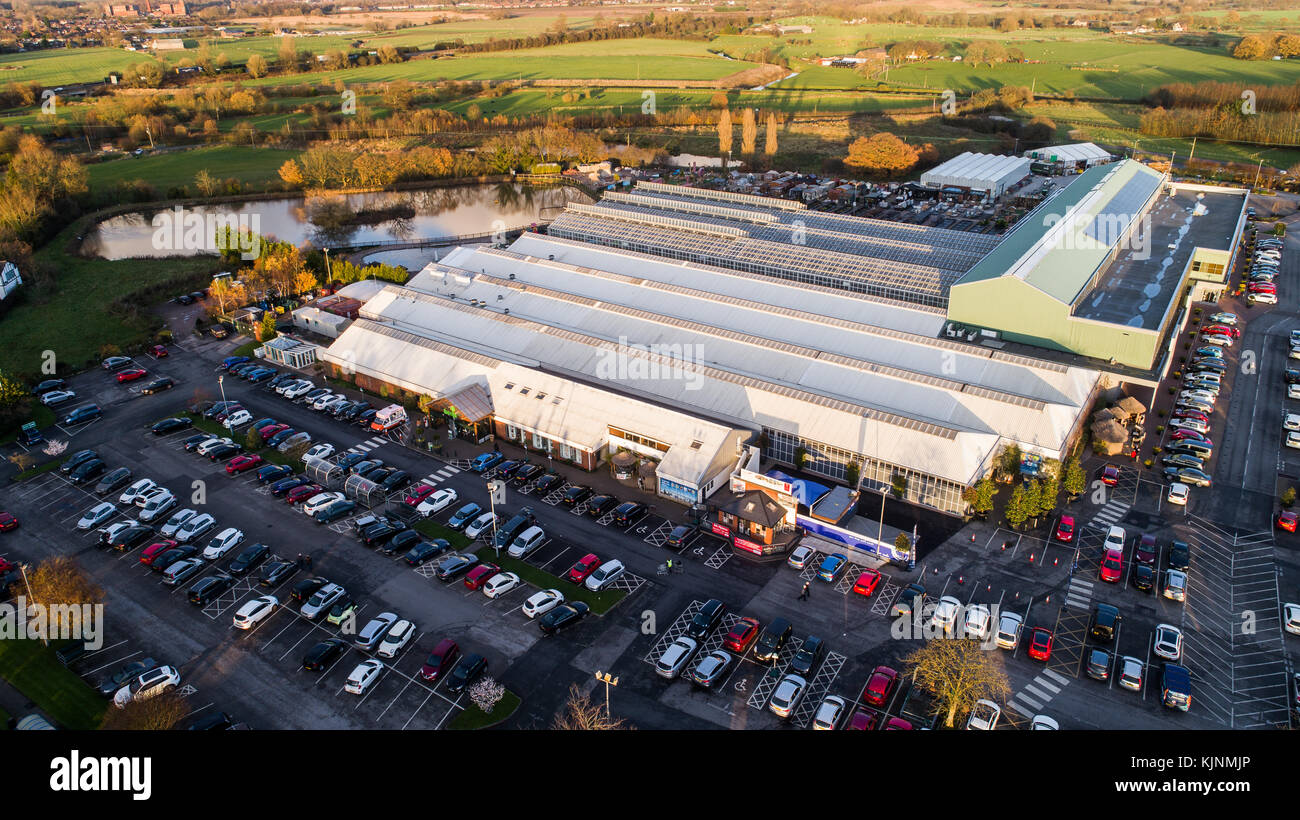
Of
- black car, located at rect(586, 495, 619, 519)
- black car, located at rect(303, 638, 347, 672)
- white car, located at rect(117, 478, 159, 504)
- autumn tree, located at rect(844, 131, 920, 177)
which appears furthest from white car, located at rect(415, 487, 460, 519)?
autumn tree, located at rect(844, 131, 920, 177)

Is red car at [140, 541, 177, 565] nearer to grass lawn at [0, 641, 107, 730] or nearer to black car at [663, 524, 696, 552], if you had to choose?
grass lawn at [0, 641, 107, 730]

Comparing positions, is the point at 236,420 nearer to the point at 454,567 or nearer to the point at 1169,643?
the point at 454,567

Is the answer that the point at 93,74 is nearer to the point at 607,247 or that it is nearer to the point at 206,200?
the point at 206,200

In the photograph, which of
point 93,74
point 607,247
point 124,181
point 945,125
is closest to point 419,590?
point 607,247

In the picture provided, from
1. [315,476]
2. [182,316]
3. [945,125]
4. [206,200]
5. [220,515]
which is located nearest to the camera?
[220,515]

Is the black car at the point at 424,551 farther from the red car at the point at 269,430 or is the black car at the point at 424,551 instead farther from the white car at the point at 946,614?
the white car at the point at 946,614

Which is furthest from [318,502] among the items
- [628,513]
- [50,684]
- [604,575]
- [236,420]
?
[604,575]

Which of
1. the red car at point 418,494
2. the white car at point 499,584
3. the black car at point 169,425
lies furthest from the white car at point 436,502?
the black car at point 169,425
